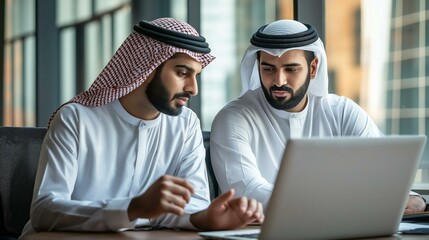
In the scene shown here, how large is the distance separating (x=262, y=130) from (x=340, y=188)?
1456mm

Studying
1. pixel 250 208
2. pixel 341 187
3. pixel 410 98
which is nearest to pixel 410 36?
pixel 410 98

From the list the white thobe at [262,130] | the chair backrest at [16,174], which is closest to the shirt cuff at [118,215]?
the chair backrest at [16,174]

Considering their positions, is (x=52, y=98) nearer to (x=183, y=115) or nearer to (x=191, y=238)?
(x=183, y=115)

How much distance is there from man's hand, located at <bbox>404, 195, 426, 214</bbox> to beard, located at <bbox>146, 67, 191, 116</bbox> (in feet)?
3.07

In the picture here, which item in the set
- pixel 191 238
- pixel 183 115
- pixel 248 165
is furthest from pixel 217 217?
pixel 248 165

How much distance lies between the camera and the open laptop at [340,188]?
7.35 ft

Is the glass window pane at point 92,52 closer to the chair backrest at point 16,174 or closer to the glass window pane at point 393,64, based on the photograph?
the glass window pane at point 393,64

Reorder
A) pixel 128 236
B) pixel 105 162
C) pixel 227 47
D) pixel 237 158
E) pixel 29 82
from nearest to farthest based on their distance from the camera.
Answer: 1. pixel 128 236
2. pixel 105 162
3. pixel 237 158
4. pixel 227 47
5. pixel 29 82

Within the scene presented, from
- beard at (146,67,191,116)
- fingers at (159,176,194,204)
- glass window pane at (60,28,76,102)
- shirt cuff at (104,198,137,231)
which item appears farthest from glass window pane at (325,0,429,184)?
glass window pane at (60,28,76,102)

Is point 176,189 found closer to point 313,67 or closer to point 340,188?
point 340,188

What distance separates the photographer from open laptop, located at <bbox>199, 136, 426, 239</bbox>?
2240mm

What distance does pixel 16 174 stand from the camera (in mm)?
3355

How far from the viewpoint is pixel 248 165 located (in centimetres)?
359

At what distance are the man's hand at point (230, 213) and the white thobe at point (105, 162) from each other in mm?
134
